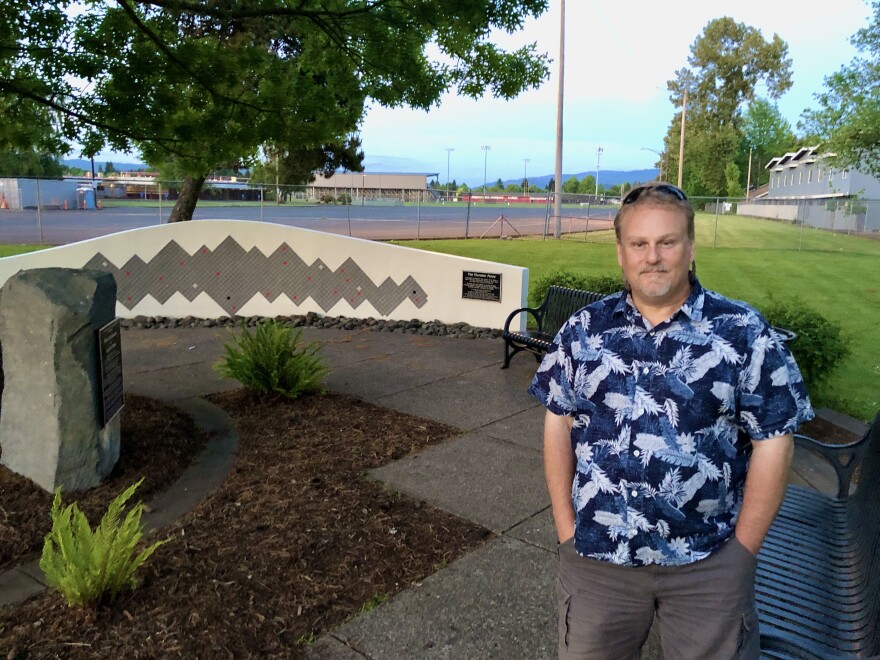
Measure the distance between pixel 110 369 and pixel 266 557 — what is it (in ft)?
6.09

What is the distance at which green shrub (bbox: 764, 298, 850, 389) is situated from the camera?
5910mm

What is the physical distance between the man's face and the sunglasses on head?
0.15 ft

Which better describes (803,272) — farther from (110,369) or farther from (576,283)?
(110,369)

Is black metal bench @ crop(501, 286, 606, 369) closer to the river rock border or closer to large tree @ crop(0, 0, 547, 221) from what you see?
the river rock border

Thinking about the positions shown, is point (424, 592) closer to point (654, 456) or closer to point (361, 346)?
point (654, 456)

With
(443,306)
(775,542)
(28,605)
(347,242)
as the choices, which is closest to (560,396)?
(775,542)

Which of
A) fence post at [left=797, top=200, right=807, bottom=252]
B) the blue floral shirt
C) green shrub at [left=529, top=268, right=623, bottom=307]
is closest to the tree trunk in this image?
green shrub at [left=529, top=268, right=623, bottom=307]

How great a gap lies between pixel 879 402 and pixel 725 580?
637cm

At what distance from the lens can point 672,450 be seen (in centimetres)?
Result: 183

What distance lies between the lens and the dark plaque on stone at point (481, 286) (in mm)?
9305

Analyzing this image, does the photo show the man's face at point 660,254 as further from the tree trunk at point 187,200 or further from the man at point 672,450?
the tree trunk at point 187,200

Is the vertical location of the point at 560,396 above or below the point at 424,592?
above

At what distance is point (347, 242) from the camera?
1023 cm

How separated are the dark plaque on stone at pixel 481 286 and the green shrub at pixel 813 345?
374 centimetres
